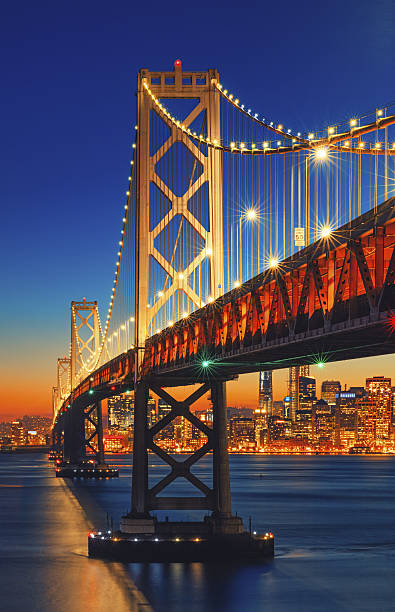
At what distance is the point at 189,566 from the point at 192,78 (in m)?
16.6

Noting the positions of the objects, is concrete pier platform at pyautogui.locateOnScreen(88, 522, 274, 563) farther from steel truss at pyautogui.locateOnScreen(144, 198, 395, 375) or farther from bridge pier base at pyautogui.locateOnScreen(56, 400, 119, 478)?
bridge pier base at pyautogui.locateOnScreen(56, 400, 119, 478)

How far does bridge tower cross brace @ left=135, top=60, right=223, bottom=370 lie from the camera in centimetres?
3344

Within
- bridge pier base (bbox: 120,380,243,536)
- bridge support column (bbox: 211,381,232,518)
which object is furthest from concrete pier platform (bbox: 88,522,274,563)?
bridge support column (bbox: 211,381,232,518)

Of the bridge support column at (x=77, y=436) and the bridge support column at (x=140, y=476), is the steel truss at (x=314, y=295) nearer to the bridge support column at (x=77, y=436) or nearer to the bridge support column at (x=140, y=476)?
the bridge support column at (x=140, y=476)

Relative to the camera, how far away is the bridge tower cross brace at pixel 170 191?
110 feet

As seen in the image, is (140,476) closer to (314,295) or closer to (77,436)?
(314,295)

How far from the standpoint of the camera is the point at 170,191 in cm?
3644

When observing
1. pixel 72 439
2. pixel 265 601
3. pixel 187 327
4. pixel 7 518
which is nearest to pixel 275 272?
pixel 187 327

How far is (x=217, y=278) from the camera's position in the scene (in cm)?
3238

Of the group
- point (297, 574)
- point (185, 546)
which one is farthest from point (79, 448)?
point (185, 546)

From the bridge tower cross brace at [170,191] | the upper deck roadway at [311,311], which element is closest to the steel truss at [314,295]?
the upper deck roadway at [311,311]

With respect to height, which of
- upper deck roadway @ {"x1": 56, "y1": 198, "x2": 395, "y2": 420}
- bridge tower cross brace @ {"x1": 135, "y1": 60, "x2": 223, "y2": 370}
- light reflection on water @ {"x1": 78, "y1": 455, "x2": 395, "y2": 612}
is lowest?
light reflection on water @ {"x1": 78, "y1": 455, "x2": 395, "y2": 612}

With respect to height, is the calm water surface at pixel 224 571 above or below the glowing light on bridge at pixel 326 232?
below

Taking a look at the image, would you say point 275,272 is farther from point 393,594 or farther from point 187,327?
point 393,594
